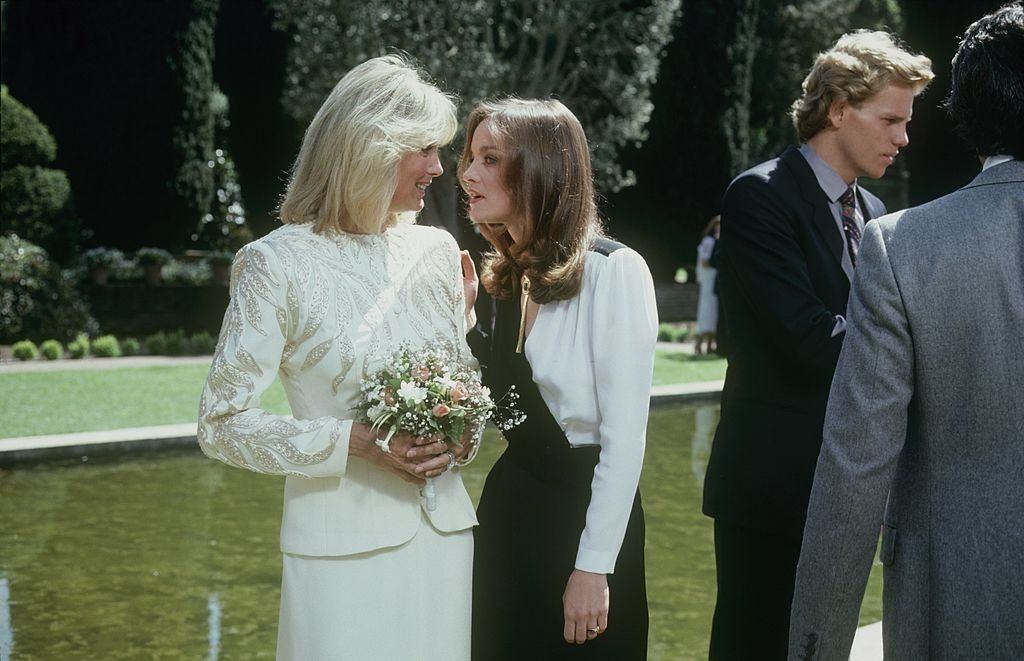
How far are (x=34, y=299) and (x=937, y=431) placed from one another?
14.1 m

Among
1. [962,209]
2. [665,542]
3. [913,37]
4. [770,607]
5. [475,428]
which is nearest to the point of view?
[962,209]

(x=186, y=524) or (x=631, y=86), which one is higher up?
(x=631, y=86)

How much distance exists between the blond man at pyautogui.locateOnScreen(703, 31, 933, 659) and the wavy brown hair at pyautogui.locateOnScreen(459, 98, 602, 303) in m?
0.58

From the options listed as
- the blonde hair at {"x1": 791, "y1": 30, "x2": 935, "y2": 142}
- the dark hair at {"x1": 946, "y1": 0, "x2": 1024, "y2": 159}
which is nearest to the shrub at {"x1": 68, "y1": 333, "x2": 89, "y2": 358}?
the blonde hair at {"x1": 791, "y1": 30, "x2": 935, "y2": 142}

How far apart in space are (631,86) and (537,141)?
18.5 metres

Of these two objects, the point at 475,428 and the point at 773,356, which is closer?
the point at 475,428

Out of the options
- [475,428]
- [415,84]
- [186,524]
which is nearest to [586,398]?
[475,428]

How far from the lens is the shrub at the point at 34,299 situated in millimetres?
13805

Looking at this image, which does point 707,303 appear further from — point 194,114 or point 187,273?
point 194,114

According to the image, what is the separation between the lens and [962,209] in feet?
6.03

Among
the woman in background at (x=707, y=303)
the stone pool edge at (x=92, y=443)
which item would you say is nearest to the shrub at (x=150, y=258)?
the woman in background at (x=707, y=303)

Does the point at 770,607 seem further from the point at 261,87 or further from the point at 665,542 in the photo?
the point at 261,87

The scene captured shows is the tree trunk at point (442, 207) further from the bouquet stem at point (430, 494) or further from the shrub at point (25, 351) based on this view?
the bouquet stem at point (430, 494)

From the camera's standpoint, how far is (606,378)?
2.49 m
